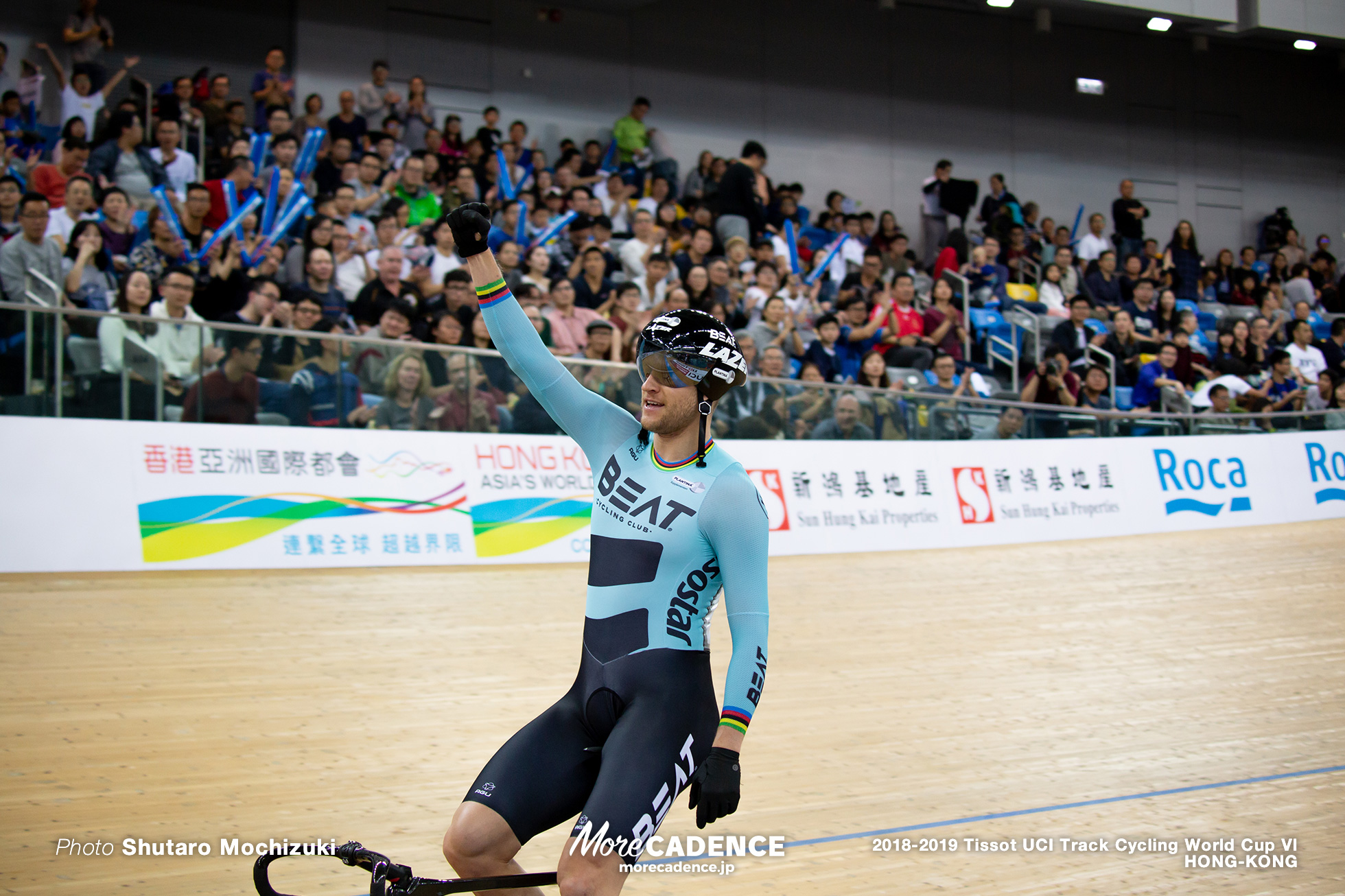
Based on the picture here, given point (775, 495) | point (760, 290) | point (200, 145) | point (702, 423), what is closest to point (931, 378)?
point (760, 290)

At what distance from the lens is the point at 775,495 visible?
403 inches

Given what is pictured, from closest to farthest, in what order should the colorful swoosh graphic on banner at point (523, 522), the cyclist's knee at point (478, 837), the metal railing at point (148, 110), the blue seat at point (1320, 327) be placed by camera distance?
1. the cyclist's knee at point (478, 837)
2. the colorful swoosh graphic on banner at point (523, 522)
3. the metal railing at point (148, 110)
4. the blue seat at point (1320, 327)

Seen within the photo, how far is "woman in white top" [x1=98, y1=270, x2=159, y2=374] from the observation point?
26.0ft

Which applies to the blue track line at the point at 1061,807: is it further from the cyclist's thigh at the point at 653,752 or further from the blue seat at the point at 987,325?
the blue seat at the point at 987,325

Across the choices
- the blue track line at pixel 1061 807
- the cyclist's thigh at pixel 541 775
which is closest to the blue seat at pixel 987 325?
the blue track line at pixel 1061 807

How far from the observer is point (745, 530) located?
2699mm

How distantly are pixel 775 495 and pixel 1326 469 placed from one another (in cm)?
722

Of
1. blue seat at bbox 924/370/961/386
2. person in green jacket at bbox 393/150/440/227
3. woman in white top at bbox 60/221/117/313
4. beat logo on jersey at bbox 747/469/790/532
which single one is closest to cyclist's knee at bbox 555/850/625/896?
woman in white top at bbox 60/221/117/313

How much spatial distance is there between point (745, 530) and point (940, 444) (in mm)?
8979

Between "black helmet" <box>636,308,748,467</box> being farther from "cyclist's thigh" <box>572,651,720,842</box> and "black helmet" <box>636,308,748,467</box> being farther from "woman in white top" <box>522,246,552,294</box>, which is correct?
"woman in white top" <box>522,246,552,294</box>

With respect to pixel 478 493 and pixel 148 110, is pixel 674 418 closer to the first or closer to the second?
pixel 478 493

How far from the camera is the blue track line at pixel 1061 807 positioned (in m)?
3.98

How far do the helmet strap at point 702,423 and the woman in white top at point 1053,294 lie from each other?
13.6 meters

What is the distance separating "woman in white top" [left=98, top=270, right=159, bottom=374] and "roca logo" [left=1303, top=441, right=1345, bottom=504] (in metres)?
11.9
